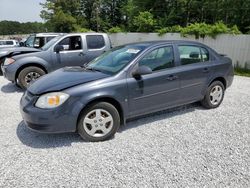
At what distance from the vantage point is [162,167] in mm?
3043

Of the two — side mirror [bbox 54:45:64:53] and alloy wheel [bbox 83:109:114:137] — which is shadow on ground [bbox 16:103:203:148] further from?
side mirror [bbox 54:45:64:53]

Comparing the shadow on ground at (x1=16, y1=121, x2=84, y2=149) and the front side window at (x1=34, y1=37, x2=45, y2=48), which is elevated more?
the front side window at (x1=34, y1=37, x2=45, y2=48)

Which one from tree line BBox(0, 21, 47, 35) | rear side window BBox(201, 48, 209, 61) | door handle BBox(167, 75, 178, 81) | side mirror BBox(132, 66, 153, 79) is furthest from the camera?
tree line BBox(0, 21, 47, 35)

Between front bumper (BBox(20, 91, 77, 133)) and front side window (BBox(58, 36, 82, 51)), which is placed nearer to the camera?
front bumper (BBox(20, 91, 77, 133))

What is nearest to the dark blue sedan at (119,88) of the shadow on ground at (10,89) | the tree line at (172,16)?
the shadow on ground at (10,89)

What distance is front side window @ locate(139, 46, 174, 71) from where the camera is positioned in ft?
13.6

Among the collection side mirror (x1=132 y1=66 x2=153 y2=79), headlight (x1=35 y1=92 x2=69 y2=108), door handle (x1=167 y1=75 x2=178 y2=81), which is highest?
side mirror (x1=132 y1=66 x2=153 y2=79)

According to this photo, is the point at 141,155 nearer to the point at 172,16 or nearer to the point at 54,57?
the point at 54,57

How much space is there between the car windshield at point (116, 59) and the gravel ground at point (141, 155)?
3.57ft

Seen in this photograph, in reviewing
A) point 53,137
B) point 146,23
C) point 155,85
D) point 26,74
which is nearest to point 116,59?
point 155,85

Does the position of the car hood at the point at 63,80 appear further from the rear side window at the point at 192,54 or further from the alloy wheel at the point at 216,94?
the alloy wheel at the point at 216,94

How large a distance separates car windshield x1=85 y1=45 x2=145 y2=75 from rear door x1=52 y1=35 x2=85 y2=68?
2851mm

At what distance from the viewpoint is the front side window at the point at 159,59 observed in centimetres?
414

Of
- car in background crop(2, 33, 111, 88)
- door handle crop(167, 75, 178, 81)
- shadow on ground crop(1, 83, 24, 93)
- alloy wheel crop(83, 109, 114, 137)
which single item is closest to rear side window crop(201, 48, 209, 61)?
door handle crop(167, 75, 178, 81)
